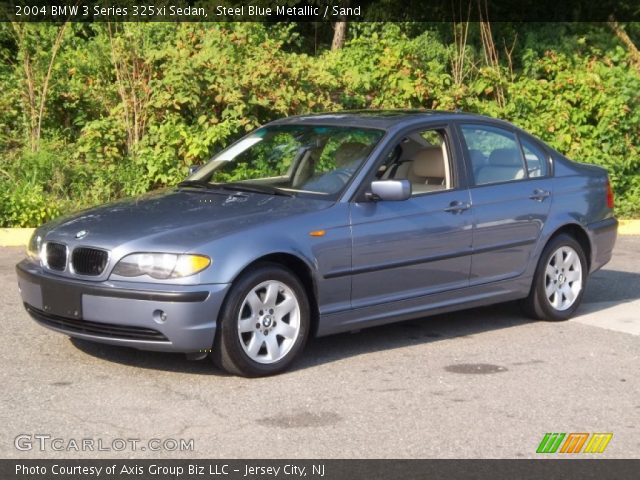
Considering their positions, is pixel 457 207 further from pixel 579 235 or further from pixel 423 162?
pixel 579 235

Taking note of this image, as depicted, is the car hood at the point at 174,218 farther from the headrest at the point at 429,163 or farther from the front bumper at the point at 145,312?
the headrest at the point at 429,163

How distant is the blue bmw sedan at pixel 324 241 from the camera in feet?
21.2

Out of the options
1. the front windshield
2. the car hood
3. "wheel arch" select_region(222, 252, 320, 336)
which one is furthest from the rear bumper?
"wheel arch" select_region(222, 252, 320, 336)

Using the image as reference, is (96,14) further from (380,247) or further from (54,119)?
(380,247)

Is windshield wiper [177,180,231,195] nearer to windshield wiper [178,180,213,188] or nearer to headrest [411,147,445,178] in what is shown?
windshield wiper [178,180,213,188]

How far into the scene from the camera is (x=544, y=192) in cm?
837

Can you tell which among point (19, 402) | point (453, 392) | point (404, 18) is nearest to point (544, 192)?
point (453, 392)

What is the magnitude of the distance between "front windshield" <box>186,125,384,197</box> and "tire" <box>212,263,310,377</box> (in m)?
0.81

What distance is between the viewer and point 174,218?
6859 millimetres

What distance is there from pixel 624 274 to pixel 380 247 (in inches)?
165

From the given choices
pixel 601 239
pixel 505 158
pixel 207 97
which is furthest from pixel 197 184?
pixel 207 97

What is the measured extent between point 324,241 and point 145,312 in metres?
1.20

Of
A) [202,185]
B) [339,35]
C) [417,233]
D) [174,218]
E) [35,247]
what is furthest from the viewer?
[339,35]
